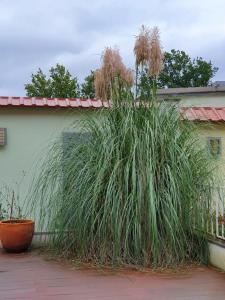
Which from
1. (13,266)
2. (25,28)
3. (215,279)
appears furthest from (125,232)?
(25,28)

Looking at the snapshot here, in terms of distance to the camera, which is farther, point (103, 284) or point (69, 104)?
point (69, 104)

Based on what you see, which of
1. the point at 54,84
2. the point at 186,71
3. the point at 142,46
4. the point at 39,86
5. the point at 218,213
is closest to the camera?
the point at 218,213

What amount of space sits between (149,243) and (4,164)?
333cm

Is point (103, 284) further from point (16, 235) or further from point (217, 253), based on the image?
point (16, 235)

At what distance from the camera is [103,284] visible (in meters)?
4.69

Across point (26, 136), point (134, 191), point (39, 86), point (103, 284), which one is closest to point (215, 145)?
point (134, 191)

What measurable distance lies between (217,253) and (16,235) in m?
2.76

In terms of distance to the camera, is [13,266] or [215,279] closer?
[215,279]

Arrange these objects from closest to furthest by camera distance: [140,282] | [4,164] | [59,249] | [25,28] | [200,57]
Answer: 1. [140,282]
2. [59,249]
3. [4,164]
4. [25,28]
5. [200,57]

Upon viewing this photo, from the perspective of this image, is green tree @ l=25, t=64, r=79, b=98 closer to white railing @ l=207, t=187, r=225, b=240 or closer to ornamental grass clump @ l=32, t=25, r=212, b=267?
ornamental grass clump @ l=32, t=25, r=212, b=267

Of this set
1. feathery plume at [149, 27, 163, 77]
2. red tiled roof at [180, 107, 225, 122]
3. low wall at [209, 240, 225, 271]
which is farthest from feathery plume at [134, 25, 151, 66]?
low wall at [209, 240, 225, 271]
